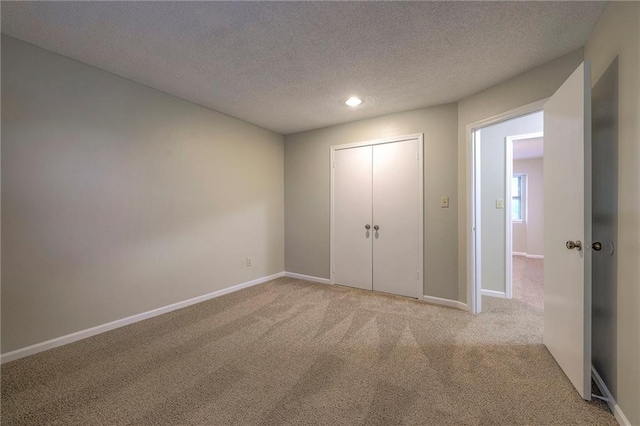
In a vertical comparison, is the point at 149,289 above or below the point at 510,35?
below

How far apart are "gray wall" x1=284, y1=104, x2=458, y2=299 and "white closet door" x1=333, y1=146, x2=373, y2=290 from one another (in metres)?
0.18

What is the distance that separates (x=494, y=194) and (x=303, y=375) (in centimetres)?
334

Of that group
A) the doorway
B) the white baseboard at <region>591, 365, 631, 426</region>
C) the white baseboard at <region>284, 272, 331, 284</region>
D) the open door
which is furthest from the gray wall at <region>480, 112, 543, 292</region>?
the white baseboard at <region>284, 272, 331, 284</region>

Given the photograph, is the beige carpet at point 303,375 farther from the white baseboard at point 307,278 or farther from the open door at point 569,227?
the white baseboard at point 307,278

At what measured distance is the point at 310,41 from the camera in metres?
1.91

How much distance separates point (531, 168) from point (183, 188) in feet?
25.7

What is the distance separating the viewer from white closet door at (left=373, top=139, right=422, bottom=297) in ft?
10.8

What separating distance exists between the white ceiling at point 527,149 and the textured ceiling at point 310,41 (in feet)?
11.2

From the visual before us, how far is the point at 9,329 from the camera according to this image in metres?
1.90

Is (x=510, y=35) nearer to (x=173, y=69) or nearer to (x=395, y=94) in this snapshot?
(x=395, y=94)

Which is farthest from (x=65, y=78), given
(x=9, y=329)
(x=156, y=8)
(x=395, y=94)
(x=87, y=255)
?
(x=395, y=94)

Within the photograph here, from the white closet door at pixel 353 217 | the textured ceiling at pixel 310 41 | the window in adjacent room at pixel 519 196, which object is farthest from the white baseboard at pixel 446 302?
the window in adjacent room at pixel 519 196

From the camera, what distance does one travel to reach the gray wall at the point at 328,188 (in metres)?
3.06

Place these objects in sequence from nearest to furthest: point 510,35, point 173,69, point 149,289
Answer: point 510,35, point 173,69, point 149,289
